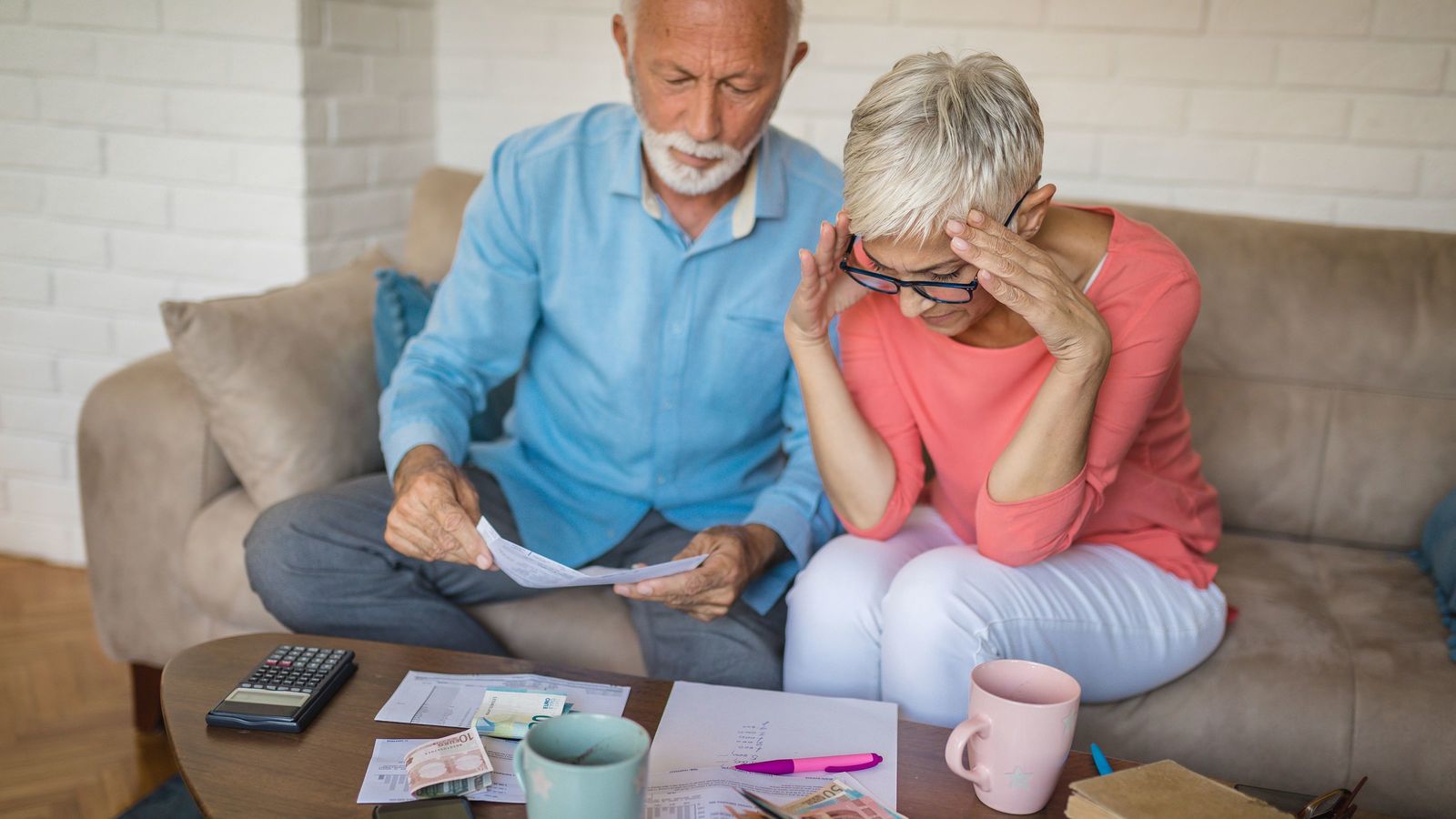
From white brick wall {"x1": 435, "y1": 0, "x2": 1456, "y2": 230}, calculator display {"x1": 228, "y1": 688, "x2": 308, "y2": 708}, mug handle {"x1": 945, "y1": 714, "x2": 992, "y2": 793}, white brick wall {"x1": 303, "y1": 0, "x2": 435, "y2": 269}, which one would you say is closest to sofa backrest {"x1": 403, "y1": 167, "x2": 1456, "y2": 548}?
white brick wall {"x1": 435, "y1": 0, "x2": 1456, "y2": 230}

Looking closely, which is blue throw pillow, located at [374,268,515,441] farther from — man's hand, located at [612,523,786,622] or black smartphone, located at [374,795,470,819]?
black smartphone, located at [374,795,470,819]

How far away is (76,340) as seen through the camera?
256 centimetres

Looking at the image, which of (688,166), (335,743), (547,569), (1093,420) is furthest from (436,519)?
(1093,420)

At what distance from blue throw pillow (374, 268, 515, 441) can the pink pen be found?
1061 millimetres

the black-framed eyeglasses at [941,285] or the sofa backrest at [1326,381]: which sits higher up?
the black-framed eyeglasses at [941,285]

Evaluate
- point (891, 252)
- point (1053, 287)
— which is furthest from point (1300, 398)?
point (891, 252)

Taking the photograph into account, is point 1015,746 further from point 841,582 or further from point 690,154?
point 690,154

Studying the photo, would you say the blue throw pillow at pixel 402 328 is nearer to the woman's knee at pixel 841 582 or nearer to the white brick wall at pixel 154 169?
the white brick wall at pixel 154 169

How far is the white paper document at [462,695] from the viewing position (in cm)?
116

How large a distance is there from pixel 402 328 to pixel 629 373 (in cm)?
47

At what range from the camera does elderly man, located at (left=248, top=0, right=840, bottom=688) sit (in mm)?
1624

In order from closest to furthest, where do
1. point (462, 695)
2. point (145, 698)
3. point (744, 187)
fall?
1. point (462, 695)
2. point (744, 187)
3. point (145, 698)

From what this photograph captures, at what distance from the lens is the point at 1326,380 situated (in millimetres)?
2025

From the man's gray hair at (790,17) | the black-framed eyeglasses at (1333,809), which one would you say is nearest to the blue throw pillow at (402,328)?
the man's gray hair at (790,17)
